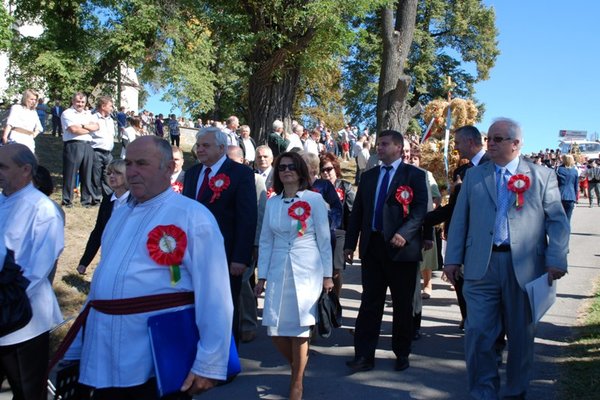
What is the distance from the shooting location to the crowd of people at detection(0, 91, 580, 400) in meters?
2.72

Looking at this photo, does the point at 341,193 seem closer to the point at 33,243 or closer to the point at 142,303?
the point at 33,243

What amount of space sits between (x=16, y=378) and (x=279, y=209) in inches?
92.1

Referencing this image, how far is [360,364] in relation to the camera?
5590 mm

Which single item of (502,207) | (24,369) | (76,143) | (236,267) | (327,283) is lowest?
(24,369)

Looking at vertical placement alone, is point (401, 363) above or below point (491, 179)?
below

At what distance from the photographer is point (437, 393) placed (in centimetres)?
507

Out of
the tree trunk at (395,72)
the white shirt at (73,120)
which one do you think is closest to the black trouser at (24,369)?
the white shirt at (73,120)

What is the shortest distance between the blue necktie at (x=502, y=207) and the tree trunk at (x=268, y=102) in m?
11.0

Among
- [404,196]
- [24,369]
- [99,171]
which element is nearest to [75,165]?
[99,171]

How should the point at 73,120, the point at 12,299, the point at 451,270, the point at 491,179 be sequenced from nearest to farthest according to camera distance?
the point at 12,299
the point at 491,179
the point at 451,270
the point at 73,120

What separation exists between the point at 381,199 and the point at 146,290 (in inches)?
135

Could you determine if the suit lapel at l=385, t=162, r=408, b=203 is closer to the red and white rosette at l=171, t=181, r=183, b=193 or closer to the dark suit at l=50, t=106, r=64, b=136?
the red and white rosette at l=171, t=181, r=183, b=193

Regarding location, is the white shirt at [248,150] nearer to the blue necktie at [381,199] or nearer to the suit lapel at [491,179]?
the blue necktie at [381,199]

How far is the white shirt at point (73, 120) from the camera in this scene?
410 inches
